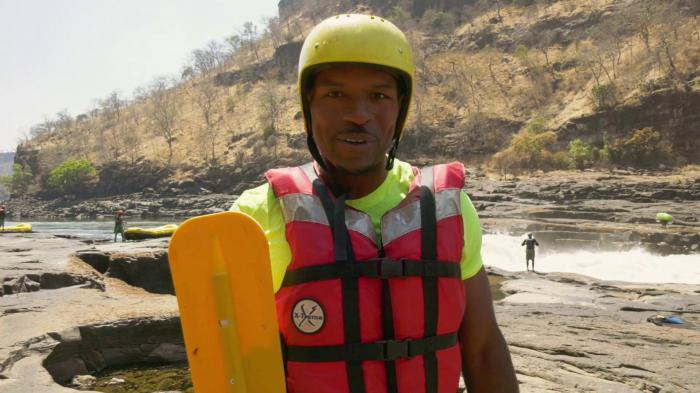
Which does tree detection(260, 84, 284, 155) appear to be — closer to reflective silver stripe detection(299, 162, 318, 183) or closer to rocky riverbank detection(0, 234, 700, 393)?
rocky riverbank detection(0, 234, 700, 393)

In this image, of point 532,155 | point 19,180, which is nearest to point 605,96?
point 532,155

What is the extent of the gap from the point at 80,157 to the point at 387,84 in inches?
3136

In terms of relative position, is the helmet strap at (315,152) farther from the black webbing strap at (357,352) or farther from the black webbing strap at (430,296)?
the black webbing strap at (357,352)

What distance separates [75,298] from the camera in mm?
6699

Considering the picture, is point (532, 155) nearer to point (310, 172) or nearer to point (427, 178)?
point (427, 178)

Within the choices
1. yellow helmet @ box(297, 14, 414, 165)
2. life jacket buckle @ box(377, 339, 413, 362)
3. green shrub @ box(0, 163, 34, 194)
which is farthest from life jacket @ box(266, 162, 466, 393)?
green shrub @ box(0, 163, 34, 194)

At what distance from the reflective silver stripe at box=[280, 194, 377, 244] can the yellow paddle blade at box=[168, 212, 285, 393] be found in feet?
0.49

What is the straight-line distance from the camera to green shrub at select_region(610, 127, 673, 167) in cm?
3369

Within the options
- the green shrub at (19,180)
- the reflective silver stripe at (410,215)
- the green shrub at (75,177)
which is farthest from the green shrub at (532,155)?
the green shrub at (19,180)

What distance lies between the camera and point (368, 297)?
1.35 meters

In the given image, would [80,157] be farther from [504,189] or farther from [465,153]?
[504,189]

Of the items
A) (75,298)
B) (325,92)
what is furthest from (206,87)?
(325,92)

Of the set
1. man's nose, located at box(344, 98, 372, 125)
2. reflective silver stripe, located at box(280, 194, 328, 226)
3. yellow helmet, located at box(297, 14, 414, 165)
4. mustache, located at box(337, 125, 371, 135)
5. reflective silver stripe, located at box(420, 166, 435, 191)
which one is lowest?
reflective silver stripe, located at box(280, 194, 328, 226)

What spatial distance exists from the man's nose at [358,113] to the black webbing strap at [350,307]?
27cm
